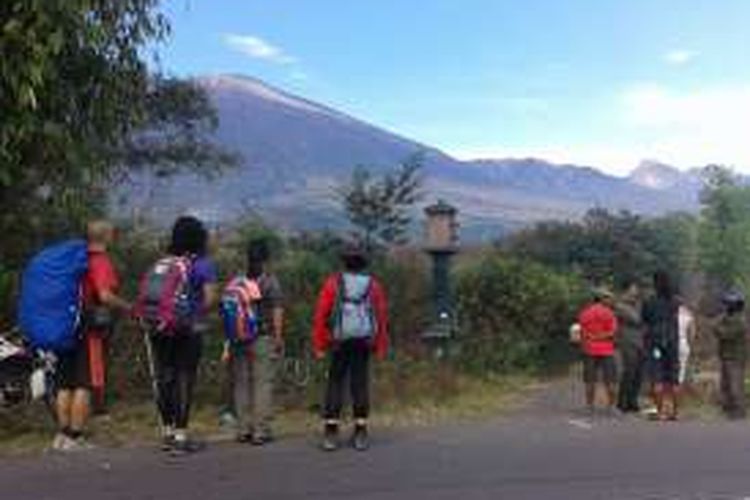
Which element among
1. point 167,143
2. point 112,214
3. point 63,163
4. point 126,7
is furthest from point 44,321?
point 167,143

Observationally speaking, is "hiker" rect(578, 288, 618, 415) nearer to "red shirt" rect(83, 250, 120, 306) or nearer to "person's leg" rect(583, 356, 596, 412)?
"person's leg" rect(583, 356, 596, 412)

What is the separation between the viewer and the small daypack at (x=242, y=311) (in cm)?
1276

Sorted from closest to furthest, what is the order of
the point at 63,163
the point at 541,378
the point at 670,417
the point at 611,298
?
the point at 63,163 → the point at 670,417 → the point at 611,298 → the point at 541,378

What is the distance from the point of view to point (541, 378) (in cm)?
2242

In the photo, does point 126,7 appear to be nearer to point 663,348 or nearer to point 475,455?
point 475,455

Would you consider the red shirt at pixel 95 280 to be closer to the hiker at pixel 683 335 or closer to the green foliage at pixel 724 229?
the hiker at pixel 683 335

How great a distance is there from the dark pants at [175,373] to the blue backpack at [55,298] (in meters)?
0.61

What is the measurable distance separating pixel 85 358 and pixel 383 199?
79.7 ft

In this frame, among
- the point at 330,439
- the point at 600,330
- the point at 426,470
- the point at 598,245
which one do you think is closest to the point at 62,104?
the point at 330,439

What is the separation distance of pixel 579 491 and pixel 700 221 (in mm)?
47139

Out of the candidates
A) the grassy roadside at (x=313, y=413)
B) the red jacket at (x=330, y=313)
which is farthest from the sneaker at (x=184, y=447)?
the red jacket at (x=330, y=313)

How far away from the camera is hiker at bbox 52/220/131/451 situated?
11.8m

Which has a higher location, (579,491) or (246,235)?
(246,235)

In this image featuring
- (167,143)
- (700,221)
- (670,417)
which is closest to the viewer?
(670,417)
